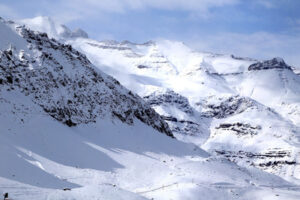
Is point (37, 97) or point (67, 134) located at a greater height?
point (37, 97)

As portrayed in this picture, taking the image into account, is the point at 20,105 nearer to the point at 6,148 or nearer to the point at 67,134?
the point at 67,134

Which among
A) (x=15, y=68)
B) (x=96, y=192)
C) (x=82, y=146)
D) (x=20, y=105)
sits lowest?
(x=96, y=192)

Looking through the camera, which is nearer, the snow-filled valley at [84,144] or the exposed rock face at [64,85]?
the snow-filled valley at [84,144]

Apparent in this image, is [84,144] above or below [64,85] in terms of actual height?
below

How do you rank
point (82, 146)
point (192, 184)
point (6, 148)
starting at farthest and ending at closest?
point (82, 146), point (192, 184), point (6, 148)

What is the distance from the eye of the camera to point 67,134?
1823 inches

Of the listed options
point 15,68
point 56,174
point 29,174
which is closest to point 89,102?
point 15,68

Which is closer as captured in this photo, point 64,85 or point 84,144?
point 84,144

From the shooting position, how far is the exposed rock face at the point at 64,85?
50125mm

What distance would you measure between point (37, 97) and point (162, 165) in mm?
16475

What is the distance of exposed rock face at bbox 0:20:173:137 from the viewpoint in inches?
1973

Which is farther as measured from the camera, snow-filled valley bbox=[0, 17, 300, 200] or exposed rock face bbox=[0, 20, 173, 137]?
exposed rock face bbox=[0, 20, 173, 137]

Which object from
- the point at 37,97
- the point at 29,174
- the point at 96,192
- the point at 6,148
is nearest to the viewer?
the point at 96,192

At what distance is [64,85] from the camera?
55.8 metres
